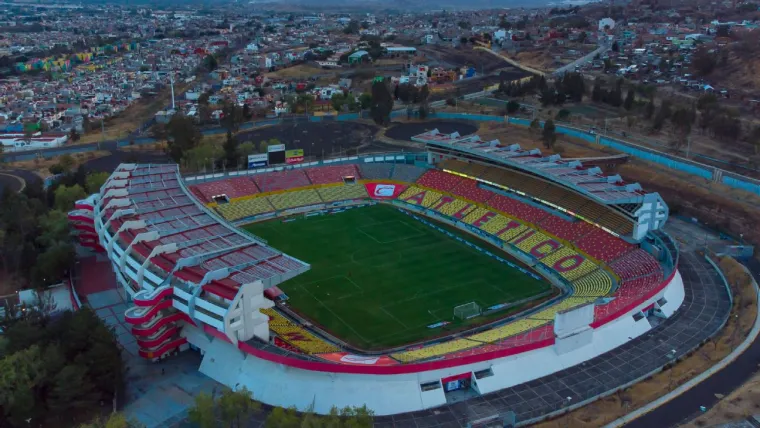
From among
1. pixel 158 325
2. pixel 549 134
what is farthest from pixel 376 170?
pixel 158 325

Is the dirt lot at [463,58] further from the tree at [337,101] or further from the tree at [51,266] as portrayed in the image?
the tree at [51,266]

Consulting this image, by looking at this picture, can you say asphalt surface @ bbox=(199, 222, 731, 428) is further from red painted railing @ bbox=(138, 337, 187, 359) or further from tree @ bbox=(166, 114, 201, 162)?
tree @ bbox=(166, 114, 201, 162)

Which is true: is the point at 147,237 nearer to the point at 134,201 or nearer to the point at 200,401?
the point at 134,201

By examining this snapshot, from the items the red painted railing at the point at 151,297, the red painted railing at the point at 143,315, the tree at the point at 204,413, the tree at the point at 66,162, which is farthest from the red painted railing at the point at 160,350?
the tree at the point at 66,162

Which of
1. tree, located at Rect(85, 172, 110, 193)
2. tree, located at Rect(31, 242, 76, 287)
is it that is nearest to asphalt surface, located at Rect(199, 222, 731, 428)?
tree, located at Rect(31, 242, 76, 287)

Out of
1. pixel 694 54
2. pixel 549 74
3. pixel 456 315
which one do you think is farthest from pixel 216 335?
pixel 694 54

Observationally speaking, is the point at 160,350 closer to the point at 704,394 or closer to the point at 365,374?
the point at 365,374
